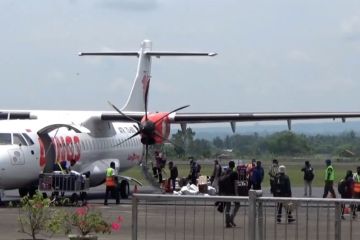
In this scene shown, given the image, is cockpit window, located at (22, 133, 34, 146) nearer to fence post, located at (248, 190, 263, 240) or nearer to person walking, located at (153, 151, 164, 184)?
person walking, located at (153, 151, 164, 184)

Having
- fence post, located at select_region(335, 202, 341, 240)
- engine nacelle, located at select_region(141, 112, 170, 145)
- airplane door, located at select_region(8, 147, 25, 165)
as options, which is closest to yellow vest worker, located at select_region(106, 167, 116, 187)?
airplane door, located at select_region(8, 147, 25, 165)

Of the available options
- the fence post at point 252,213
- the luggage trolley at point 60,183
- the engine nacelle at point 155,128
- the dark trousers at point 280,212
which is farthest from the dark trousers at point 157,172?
the fence post at point 252,213

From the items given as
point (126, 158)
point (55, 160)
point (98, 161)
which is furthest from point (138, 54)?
point (55, 160)

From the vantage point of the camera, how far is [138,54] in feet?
141

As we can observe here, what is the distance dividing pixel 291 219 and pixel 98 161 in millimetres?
23675

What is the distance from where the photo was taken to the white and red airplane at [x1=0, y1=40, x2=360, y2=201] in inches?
1150

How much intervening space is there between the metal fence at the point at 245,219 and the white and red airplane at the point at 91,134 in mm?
15753

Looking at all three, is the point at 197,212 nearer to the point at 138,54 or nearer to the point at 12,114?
the point at 12,114

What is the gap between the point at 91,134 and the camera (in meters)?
35.0

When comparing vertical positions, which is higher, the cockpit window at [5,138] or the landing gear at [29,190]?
the cockpit window at [5,138]

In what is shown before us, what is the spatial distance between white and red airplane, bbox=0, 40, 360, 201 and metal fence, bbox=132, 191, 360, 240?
51.7ft

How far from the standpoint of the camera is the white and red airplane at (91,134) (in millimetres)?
29219

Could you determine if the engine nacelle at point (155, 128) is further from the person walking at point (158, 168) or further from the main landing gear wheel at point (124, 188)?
the person walking at point (158, 168)

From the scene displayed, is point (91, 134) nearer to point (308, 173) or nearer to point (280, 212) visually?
point (308, 173)
